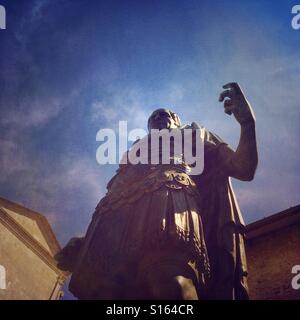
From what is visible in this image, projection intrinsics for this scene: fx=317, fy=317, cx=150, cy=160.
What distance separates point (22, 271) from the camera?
48.8 feet

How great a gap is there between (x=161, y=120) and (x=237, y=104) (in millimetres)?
1058

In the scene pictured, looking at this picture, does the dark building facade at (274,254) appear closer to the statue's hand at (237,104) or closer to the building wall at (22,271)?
the statue's hand at (237,104)

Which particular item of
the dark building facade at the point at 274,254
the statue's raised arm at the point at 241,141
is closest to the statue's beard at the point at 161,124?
the statue's raised arm at the point at 241,141

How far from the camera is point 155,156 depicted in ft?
11.0

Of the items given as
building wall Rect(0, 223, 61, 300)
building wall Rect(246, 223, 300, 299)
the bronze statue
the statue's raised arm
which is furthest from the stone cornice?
the statue's raised arm

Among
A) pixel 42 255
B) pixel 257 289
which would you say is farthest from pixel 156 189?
pixel 42 255

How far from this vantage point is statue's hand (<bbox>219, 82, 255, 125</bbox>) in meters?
3.07

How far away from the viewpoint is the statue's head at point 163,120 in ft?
12.8

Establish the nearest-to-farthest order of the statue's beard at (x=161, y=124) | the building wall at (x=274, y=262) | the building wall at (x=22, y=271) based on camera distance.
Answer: the statue's beard at (x=161, y=124) < the building wall at (x=274, y=262) < the building wall at (x=22, y=271)

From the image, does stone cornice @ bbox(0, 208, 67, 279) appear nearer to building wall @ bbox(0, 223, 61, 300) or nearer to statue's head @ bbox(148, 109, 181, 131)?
building wall @ bbox(0, 223, 61, 300)

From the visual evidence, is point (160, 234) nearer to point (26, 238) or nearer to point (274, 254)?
point (274, 254)

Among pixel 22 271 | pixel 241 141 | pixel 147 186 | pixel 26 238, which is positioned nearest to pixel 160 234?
pixel 147 186

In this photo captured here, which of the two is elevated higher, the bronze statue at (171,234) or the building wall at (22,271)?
the building wall at (22,271)
